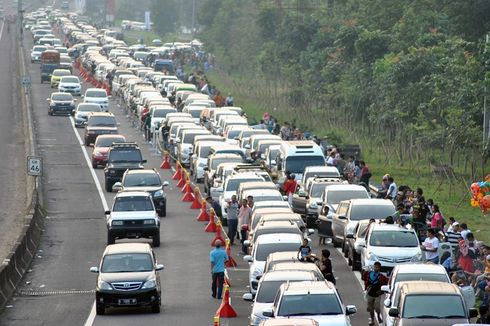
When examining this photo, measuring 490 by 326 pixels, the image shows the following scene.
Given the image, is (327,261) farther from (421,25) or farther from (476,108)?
(421,25)

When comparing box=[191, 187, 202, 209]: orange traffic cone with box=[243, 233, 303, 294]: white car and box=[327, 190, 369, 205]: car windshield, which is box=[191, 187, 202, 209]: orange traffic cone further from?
box=[243, 233, 303, 294]: white car

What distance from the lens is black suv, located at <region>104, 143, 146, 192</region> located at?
55.8m

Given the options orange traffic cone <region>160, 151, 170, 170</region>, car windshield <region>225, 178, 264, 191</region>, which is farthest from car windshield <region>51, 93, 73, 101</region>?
car windshield <region>225, 178, 264, 191</region>

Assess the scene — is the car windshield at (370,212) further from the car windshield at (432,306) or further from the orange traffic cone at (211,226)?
the car windshield at (432,306)

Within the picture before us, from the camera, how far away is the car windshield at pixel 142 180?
1940 inches

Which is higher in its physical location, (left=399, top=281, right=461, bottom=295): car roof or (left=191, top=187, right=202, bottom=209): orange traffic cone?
(left=399, top=281, right=461, bottom=295): car roof

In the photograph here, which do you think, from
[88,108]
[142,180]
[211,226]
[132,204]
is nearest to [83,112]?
[88,108]

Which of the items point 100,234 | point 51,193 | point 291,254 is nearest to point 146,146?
point 51,193

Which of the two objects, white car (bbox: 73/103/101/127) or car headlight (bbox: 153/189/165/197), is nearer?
car headlight (bbox: 153/189/165/197)

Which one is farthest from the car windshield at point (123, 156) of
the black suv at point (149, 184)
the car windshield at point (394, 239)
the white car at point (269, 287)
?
the white car at point (269, 287)

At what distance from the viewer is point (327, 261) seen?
31344 millimetres

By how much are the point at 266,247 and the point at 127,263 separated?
132 inches

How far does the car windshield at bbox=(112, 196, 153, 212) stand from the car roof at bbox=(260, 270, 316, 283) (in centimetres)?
1356

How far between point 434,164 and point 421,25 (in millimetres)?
17211
